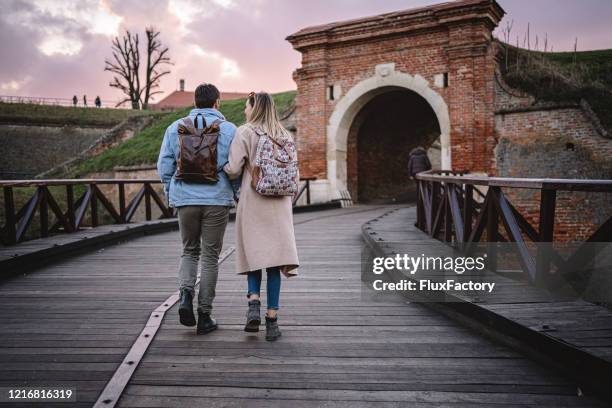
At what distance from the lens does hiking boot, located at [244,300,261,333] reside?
10.5 feet

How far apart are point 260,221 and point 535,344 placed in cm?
166

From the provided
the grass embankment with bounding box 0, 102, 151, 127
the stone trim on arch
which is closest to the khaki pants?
the stone trim on arch

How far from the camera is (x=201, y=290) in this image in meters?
3.26

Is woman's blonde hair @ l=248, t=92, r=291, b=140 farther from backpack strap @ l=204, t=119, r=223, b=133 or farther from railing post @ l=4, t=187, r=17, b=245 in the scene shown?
railing post @ l=4, t=187, r=17, b=245

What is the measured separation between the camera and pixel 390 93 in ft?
50.4

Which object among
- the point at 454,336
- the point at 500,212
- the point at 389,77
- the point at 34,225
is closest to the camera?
the point at 454,336

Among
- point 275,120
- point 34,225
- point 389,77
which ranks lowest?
point 34,225

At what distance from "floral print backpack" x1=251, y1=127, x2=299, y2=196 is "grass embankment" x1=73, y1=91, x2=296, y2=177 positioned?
1775 cm

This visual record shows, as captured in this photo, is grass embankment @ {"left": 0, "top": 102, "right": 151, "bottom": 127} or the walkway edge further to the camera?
grass embankment @ {"left": 0, "top": 102, "right": 151, "bottom": 127}

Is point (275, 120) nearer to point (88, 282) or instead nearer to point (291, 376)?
point (291, 376)

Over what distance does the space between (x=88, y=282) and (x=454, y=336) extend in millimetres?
3382

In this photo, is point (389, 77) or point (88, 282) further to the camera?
point (389, 77)

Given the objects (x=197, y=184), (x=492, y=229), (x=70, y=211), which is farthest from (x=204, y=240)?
(x=70, y=211)

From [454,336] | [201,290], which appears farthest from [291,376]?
[454,336]
